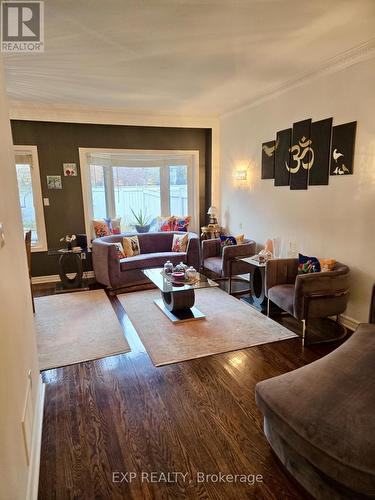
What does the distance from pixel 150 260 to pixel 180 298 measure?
58.1 inches

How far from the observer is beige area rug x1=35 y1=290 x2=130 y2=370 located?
294 centimetres

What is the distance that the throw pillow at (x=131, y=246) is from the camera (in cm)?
526

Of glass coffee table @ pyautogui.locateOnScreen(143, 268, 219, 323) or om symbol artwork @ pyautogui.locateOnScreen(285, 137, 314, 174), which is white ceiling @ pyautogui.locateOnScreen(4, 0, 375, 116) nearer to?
om symbol artwork @ pyautogui.locateOnScreen(285, 137, 314, 174)

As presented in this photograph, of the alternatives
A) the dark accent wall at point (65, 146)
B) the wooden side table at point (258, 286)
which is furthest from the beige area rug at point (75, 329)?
the wooden side table at point (258, 286)

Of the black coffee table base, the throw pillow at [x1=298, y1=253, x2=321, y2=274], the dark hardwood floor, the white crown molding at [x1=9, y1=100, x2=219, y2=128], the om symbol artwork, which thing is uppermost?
the white crown molding at [x1=9, y1=100, x2=219, y2=128]

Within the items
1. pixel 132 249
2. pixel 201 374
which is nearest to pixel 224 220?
pixel 132 249

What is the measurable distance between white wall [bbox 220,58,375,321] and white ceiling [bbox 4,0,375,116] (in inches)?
11.9

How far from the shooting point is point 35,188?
507 centimetres

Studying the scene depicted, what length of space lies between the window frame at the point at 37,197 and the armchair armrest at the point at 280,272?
12.3ft

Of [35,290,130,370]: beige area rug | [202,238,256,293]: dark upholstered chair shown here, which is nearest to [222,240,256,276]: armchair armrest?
[202,238,256,293]: dark upholstered chair

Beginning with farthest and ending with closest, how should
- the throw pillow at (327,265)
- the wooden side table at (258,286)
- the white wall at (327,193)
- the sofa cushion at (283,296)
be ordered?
the wooden side table at (258,286) → the throw pillow at (327,265) → the sofa cushion at (283,296) → the white wall at (327,193)

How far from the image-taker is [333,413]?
154 cm

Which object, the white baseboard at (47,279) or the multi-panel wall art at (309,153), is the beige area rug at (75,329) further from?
the multi-panel wall art at (309,153)

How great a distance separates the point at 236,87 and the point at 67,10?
2.44 meters
